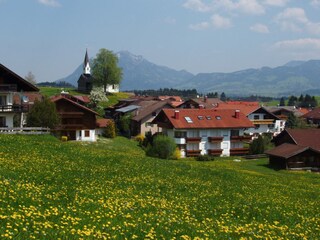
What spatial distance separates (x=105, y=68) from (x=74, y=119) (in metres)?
80.2

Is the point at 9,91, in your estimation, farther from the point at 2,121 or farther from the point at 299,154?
the point at 299,154

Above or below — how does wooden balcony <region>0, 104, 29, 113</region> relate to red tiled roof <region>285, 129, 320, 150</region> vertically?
above

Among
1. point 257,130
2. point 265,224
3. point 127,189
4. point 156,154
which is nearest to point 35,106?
point 156,154

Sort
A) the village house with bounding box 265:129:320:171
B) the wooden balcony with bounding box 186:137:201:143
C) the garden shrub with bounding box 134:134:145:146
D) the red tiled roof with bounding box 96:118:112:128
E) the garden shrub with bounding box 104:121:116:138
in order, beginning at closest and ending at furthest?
the village house with bounding box 265:129:320:171, the wooden balcony with bounding box 186:137:201:143, the garden shrub with bounding box 134:134:145:146, the garden shrub with bounding box 104:121:116:138, the red tiled roof with bounding box 96:118:112:128

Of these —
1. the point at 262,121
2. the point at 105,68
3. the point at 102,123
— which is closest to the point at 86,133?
the point at 102,123

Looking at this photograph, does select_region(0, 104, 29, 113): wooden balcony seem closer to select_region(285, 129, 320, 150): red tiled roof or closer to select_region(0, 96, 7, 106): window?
select_region(0, 96, 7, 106): window

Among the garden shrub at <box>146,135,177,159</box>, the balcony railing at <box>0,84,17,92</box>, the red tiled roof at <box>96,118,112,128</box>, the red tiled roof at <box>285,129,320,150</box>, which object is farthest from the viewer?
the red tiled roof at <box>96,118,112,128</box>

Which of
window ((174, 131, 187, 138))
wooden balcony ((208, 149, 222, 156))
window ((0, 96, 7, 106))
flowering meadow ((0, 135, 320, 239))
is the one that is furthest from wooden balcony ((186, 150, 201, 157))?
flowering meadow ((0, 135, 320, 239))

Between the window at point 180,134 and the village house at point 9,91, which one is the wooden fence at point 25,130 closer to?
the village house at point 9,91

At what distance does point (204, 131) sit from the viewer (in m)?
78.2

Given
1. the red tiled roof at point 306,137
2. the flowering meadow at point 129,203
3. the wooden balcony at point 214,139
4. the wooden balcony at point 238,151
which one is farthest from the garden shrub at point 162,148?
the flowering meadow at point 129,203

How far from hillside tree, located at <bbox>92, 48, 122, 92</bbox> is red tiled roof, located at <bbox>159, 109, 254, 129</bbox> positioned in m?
74.2

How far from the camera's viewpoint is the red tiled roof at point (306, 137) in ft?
223

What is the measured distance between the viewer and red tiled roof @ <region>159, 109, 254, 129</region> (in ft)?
253
